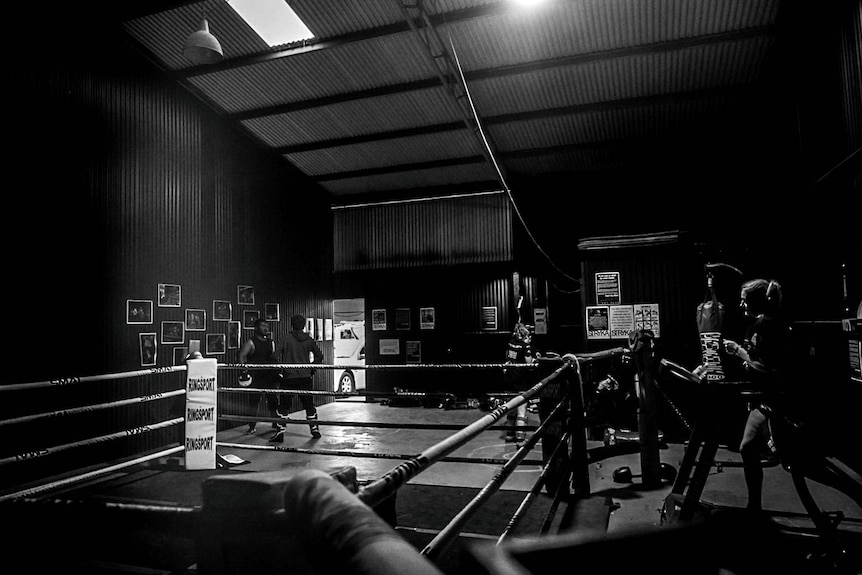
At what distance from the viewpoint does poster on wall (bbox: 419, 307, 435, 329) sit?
12.5 metres

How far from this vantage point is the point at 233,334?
897 centimetres

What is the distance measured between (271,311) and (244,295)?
38.0 inches

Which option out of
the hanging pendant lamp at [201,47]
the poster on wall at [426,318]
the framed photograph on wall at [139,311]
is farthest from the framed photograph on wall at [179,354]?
the poster on wall at [426,318]

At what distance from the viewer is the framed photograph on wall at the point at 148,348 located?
7031 mm

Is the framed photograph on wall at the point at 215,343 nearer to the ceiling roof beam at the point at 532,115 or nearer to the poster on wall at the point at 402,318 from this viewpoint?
the ceiling roof beam at the point at 532,115

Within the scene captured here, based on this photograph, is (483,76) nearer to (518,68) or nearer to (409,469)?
(518,68)

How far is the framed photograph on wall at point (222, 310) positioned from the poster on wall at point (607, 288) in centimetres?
641

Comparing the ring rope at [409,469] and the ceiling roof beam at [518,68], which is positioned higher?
the ceiling roof beam at [518,68]

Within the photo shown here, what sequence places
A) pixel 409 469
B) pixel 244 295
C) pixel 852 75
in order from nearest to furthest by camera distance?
1. pixel 409 469
2. pixel 852 75
3. pixel 244 295

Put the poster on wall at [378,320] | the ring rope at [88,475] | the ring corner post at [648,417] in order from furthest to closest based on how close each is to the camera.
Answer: the poster on wall at [378,320] → the ring corner post at [648,417] → the ring rope at [88,475]

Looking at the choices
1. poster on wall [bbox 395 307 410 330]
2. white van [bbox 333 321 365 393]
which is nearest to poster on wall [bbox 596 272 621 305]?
poster on wall [bbox 395 307 410 330]

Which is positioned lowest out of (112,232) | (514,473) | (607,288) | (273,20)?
(514,473)

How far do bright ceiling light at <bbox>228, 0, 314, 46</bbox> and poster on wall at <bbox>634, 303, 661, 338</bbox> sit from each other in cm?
639

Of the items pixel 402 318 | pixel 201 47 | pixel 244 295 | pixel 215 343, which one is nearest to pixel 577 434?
pixel 201 47
